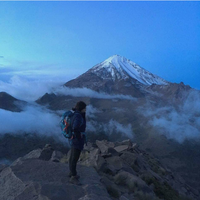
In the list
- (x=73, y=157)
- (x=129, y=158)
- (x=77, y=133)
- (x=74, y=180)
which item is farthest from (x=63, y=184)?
(x=129, y=158)

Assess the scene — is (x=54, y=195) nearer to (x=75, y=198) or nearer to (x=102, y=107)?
(x=75, y=198)

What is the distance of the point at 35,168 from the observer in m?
6.46

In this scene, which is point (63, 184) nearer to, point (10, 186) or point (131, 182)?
point (10, 186)

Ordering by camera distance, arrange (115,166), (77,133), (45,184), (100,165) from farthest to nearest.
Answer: (115,166)
(100,165)
(77,133)
(45,184)

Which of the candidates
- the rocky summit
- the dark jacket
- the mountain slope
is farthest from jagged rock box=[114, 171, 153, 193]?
the mountain slope

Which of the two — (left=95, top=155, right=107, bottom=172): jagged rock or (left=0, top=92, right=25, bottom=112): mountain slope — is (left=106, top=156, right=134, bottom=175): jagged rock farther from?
(left=0, top=92, right=25, bottom=112): mountain slope

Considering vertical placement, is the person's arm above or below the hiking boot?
above

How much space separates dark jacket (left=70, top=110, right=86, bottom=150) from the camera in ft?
17.3

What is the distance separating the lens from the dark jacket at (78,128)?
527cm

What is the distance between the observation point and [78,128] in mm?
5301

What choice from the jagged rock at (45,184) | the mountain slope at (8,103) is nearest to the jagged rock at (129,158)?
the jagged rock at (45,184)

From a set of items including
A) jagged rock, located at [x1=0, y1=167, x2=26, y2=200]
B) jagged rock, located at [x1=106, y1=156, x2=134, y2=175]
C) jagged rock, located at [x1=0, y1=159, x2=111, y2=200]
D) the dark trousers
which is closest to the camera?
jagged rock, located at [x1=0, y1=159, x2=111, y2=200]

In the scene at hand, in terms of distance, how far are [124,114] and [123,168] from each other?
13370 cm

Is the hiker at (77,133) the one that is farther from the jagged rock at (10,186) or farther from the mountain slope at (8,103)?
the mountain slope at (8,103)
